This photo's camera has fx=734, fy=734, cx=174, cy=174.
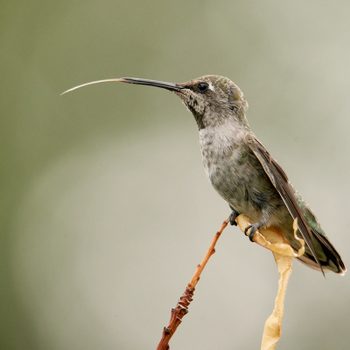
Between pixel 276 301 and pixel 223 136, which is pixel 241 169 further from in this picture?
pixel 276 301

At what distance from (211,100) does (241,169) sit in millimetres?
787

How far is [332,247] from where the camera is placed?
17.0 feet

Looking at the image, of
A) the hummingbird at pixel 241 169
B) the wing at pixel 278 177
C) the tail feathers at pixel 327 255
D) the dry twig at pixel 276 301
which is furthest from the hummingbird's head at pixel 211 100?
the dry twig at pixel 276 301

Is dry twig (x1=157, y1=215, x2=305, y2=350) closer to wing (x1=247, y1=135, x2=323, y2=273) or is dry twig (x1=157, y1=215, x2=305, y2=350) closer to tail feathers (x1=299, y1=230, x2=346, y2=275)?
wing (x1=247, y1=135, x2=323, y2=273)

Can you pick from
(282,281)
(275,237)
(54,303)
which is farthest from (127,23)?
(282,281)

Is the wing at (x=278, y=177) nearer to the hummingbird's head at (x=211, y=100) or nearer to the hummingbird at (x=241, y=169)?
the hummingbird at (x=241, y=169)

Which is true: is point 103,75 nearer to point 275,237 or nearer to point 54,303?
point 54,303

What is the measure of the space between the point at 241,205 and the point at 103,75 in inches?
340

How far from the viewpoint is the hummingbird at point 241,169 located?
4965 millimetres

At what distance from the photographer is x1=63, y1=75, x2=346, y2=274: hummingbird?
16.3 feet

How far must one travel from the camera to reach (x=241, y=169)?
5.30m

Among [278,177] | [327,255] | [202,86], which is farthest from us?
[202,86]

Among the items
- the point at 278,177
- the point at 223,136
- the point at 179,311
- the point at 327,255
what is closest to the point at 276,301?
the point at 179,311

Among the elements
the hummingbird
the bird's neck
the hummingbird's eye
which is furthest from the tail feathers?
the hummingbird's eye
